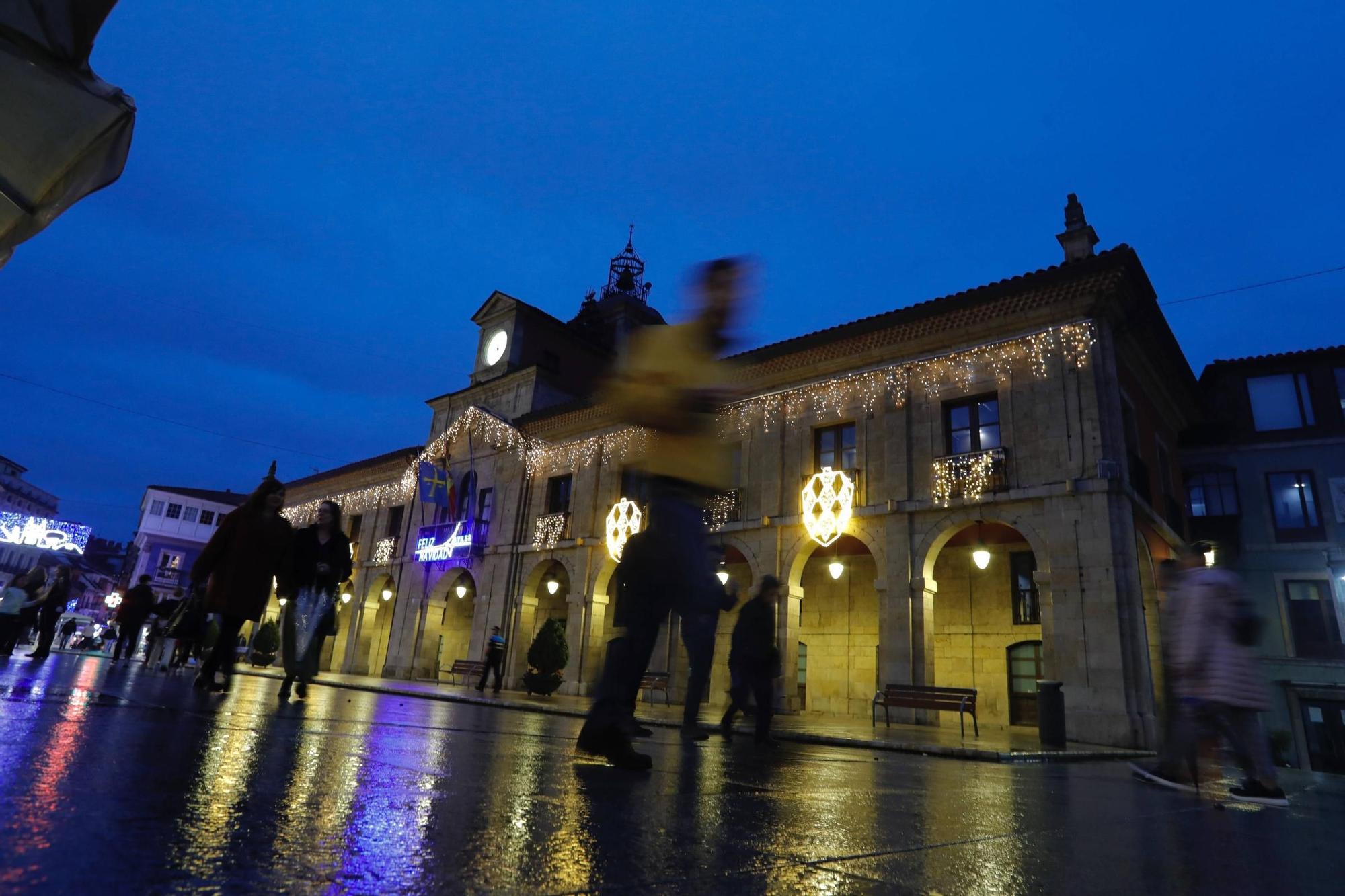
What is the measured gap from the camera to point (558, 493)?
77.9 ft

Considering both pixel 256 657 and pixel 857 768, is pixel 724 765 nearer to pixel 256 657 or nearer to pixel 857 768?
pixel 857 768

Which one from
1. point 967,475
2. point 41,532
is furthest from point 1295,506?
point 41,532

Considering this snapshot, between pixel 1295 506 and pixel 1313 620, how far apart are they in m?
3.40

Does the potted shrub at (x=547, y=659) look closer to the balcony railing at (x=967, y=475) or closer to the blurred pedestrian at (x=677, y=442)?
the balcony railing at (x=967, y=475)

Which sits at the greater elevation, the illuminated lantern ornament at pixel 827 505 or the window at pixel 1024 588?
the illuminated lantern ornament at pixel 827 505

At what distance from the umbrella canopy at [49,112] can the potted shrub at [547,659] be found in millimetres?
16623

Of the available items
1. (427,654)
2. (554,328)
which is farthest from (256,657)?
(554,328)

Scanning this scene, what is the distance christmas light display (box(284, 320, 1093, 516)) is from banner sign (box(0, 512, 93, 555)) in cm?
3484

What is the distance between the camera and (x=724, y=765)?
4.01 meters

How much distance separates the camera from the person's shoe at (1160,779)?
508cm

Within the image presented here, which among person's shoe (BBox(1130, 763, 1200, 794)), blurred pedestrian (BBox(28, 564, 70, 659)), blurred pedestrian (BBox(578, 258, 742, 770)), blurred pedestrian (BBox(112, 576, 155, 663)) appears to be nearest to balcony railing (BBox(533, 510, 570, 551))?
blurred pedestrian (BBox(112, 576, 155, 663))

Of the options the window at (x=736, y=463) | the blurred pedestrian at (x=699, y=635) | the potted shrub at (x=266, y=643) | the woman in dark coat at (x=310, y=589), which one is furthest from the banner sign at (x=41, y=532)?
the blurred pedestrian at (x=699, y=635)

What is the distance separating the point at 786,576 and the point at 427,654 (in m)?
14.2

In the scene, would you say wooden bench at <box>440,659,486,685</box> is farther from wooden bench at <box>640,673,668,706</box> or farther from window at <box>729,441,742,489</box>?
window at <box>729,441,742,489</box>
